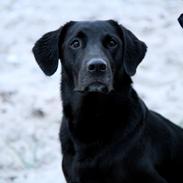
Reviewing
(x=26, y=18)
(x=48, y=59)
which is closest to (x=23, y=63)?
(x=26, y=18)

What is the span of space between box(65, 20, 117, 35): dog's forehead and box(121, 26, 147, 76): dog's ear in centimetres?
12

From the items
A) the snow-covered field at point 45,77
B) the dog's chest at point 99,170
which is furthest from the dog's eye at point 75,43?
the snow-covered field at point 45,77

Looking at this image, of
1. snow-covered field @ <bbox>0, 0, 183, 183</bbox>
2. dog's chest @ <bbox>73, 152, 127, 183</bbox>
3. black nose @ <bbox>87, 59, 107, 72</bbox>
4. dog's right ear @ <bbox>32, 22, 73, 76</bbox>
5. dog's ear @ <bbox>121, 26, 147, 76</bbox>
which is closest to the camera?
black nose @ <bbox>87, 59, 107, 72</bbox>

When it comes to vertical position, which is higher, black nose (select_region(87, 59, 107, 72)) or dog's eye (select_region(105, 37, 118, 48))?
dog's eye (select_region(105, 37, 118, 48))

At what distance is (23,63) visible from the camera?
Answer: 8992mm

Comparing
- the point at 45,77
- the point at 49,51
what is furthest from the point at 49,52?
the point at 45,77

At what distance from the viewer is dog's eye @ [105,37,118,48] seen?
19.9ft

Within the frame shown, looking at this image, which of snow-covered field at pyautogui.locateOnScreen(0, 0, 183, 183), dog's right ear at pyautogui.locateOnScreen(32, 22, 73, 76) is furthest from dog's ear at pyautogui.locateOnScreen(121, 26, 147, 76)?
snow-covered field at pyautogui.locateOnScreen(0, 0, 183, 183)

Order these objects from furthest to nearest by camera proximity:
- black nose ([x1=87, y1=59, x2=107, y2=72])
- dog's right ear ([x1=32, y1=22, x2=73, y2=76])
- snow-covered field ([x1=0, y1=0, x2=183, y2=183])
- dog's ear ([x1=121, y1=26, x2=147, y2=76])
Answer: snow-covered field ([x1=0, y1=0, x2=183, y2=183]) → dog's right ear ([x1=32, y1=22, x2=73, y2=76]) → dog's ear ([x1=121, y1=26, x2=147, y2=76]) → black nose ([x1=87, y1=59, x2=107, y2=72])

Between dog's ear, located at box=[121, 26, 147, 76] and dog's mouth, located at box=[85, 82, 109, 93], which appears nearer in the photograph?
dog's mouth, located at box=[85, 82, 109, 93]

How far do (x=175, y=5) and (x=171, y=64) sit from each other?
1366mm

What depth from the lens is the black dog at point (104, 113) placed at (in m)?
5.93

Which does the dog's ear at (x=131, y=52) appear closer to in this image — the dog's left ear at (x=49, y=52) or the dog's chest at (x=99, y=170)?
the dog's left ear at (x=49, y=52)

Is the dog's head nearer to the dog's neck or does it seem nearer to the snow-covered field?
the dog's neck
